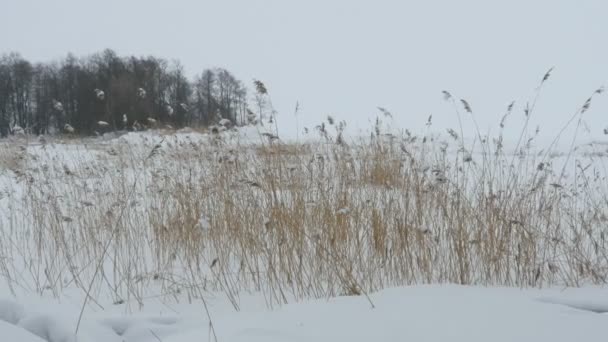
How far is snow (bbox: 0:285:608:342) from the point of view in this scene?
1495 millimetres

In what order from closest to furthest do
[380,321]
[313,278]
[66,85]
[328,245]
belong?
[380,321], [313,278], [328,245], [66,85]

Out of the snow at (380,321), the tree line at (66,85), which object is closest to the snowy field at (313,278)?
Result: the snow at (380,321)

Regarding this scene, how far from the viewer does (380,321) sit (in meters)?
1.64

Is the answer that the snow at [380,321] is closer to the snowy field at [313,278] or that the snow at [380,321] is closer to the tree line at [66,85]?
the snowy field at [313,278]

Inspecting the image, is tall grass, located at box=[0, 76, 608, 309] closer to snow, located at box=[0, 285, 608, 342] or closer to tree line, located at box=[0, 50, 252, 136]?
snow, located at box=[0, 285, 608, 342]

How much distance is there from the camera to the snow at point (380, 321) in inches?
58.9

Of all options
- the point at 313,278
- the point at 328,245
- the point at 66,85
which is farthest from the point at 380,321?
the point at 66,85

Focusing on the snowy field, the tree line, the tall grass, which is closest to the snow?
the snowy field

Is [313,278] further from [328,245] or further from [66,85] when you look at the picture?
[66,85]

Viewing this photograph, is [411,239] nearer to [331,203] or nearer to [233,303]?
[331,203]

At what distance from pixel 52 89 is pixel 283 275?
Result: 121ft

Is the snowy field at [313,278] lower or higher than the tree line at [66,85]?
lower

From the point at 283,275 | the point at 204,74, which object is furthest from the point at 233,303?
the point at 204,74

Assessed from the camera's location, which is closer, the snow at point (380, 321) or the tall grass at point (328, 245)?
the snow at point (380, 321)
